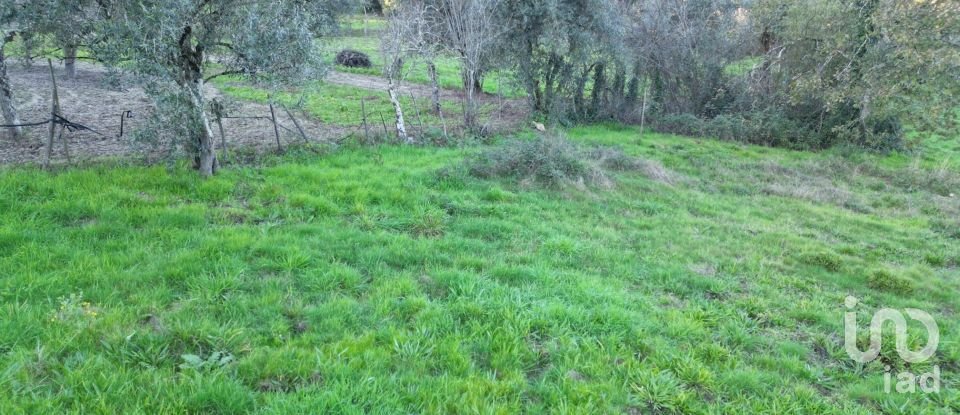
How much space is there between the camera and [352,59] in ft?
92.3

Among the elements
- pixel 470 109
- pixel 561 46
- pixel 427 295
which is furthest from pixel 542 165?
pixel 561 46

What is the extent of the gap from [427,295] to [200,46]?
5901 millimetres

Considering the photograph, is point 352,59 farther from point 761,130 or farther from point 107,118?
point 761,130

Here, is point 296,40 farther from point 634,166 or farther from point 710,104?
point 710,104

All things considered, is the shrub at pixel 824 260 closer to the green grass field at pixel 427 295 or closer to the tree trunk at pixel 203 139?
the green grass field at pixel 427 295

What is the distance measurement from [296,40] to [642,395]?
708cm

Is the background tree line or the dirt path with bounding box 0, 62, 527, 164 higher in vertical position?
the background tree line

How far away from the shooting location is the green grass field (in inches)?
153

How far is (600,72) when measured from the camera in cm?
1808

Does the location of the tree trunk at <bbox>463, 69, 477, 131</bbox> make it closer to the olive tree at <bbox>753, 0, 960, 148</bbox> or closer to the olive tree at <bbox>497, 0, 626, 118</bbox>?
the olive tree at <bbox>497, 0, 626, 118</bbox>

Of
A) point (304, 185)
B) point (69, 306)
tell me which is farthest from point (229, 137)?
point (69, 306)

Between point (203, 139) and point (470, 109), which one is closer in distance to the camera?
point (203, 139)

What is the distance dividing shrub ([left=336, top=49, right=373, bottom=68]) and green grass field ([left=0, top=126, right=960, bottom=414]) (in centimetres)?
1944

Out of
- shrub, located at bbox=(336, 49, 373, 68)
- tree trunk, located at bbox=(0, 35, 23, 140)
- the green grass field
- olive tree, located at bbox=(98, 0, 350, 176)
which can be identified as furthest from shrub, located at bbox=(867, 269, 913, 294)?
shrub, located at bbox=(336, 49, 373, 68)
